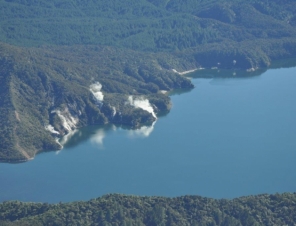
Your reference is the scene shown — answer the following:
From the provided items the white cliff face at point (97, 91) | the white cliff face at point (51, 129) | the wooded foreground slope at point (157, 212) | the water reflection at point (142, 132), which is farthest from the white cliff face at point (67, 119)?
the wooded foreground slope at point (157, 212)

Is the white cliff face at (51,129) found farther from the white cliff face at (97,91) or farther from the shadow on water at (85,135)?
the white cliff face at (97,91)

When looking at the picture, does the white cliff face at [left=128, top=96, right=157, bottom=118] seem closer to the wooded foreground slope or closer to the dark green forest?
the dark green forest

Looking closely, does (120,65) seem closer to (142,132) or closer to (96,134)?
(142,132)

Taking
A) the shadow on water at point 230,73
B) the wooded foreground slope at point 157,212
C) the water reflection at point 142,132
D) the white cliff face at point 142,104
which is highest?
the shadow on water at point 230,73

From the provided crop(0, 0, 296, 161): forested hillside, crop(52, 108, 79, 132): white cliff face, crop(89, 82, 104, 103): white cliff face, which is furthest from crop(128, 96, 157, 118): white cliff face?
crop(52, 108, 79, 132): white cliff face

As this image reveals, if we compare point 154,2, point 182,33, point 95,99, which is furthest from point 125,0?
point 95,99
